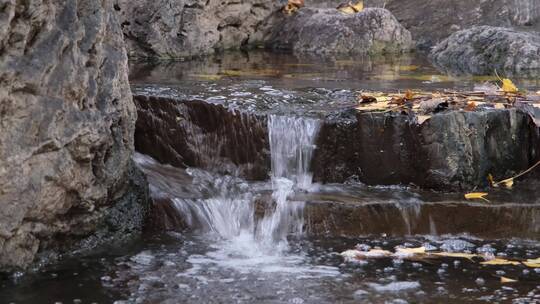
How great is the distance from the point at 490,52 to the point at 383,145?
3.93 m

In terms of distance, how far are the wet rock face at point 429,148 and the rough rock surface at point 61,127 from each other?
4.35 feet

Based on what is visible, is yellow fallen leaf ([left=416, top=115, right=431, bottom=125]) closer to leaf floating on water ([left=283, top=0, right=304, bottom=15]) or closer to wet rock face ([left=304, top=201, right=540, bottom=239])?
wet rock face ([left=304, top=201, right=540, bottom=239])

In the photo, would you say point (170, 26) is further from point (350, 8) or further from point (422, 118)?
point (422, 118)

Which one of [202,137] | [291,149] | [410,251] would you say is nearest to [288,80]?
[202,137]

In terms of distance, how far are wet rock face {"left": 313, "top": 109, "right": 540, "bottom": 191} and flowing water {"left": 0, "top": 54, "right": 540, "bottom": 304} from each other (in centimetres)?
10

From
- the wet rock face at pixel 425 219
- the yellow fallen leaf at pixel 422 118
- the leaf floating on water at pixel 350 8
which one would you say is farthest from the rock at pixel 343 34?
the wet rock face at pixel 425 219

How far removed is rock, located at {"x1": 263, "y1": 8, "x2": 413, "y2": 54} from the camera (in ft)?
34.4

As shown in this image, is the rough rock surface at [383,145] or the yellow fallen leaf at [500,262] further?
the rough rock surface at [383,145]

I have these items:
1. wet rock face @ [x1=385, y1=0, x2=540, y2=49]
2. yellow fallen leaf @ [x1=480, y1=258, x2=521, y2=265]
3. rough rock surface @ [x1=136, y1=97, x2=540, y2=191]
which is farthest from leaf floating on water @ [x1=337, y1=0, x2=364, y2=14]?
yellow fallen leaf @ [x1=480, y1=258, x2=521, y2=265]

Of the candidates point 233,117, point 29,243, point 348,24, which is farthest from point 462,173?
point 348,24

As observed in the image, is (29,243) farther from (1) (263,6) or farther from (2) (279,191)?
(1) (263,6)

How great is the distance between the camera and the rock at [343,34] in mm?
10484

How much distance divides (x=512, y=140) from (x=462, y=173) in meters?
0.46

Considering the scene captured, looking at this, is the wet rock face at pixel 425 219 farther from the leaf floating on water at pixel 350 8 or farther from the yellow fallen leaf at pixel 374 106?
the leaf floating on water at pixel 350 8
